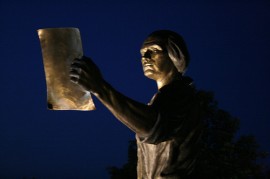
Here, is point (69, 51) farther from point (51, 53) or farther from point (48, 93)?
point (48, 93)

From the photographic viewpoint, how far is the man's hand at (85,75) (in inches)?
120

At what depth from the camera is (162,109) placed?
3332mm

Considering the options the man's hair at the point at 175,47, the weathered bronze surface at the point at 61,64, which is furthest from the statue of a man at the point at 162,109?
the weathered bronze surface at the point at 61,64

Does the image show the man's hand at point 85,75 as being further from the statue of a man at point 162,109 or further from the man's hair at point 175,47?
the man's hair at point 175,47

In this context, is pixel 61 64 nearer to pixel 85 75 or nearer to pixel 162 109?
pixel 85 75

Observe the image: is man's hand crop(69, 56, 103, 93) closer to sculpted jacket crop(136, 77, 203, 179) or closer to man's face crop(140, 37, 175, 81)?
sculpted jacket crop(136, 77, 203, 179)

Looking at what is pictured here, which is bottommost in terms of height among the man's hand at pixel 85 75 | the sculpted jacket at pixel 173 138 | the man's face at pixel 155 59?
the sculpted jacket at pixel 173 138

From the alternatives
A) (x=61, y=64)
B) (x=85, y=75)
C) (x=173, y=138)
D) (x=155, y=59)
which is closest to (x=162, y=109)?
(x=173, y=138)

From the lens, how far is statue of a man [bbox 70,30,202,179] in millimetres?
3092

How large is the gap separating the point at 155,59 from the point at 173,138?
30.3 inches

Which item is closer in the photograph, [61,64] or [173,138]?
[61,64]

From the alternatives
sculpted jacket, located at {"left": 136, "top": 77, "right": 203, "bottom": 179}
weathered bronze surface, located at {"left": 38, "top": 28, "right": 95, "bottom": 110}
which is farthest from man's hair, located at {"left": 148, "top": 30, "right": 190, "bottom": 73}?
weathered bronze surface, located at {"left": 38, "top": 28, "right": 95, "bottom": 110}

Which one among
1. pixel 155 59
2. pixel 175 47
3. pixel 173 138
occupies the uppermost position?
pixel 175 47

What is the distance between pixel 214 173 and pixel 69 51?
17296 millimetres
